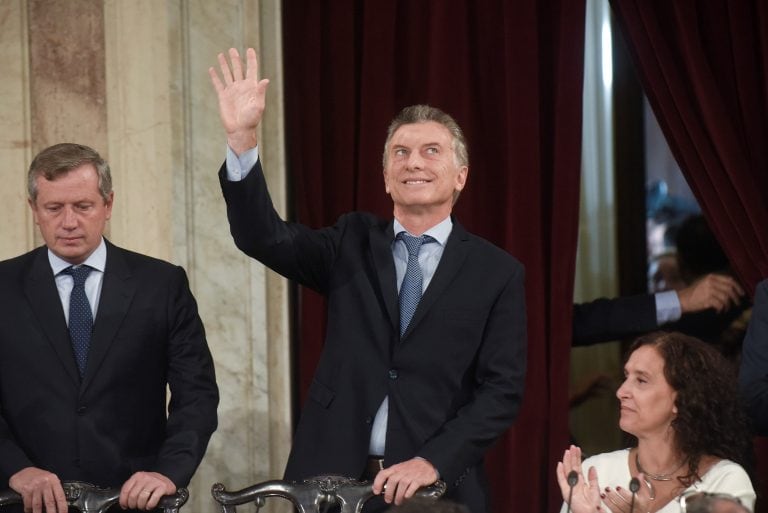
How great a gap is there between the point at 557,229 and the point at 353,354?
60.7 inches

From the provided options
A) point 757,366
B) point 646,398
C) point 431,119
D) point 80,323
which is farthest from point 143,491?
point 757,366

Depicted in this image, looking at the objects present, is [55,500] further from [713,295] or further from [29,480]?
[713,295]

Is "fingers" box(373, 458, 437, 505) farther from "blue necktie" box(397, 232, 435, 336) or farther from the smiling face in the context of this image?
the smiling face

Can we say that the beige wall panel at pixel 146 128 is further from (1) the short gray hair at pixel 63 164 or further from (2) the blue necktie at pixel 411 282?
(2) the blue necktie at pixel 411 282

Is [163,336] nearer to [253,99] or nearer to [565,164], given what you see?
[253,99]

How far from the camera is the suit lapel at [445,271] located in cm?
329

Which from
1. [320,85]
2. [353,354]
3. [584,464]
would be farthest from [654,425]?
[320,85]

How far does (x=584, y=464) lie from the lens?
3.57 metres

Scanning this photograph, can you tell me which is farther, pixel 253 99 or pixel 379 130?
pixel 379 130

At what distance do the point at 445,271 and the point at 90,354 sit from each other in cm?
93

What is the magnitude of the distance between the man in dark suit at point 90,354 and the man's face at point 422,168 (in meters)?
0.65

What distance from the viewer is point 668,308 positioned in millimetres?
4762

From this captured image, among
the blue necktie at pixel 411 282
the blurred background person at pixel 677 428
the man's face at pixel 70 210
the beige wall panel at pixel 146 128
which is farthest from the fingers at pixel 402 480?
the beige wall panel at pixel 146 128

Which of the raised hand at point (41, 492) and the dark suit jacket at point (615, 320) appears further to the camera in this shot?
the dark suit jacket at point (615, 320)
